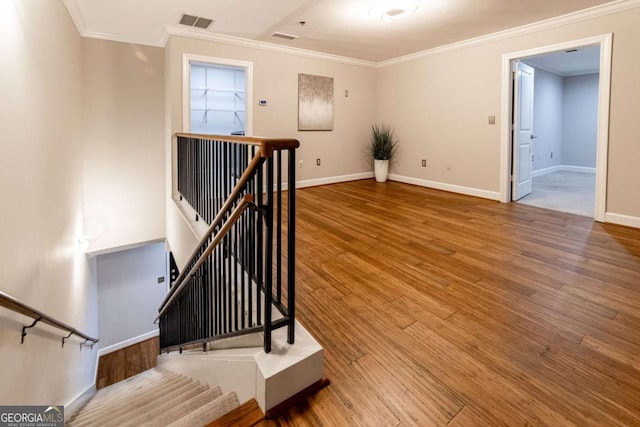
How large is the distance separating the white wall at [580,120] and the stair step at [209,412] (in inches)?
386

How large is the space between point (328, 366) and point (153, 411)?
45.9 inches

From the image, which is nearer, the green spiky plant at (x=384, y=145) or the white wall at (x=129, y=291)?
the white wall at (x=129, y=291)

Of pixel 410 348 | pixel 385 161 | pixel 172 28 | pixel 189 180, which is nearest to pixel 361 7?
pixel 172 28

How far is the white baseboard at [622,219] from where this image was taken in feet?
12.3

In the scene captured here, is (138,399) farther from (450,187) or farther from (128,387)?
(450,187)

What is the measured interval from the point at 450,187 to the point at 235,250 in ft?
16.2

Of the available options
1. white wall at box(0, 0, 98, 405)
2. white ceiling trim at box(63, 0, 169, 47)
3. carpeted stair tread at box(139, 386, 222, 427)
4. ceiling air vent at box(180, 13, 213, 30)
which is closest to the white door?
ceiling air vent at box(180, 13, 213, 30)

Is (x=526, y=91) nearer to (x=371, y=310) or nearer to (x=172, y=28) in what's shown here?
(x=371, y=310)

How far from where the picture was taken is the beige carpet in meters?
4.78

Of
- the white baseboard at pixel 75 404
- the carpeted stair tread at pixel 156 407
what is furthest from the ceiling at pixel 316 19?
the white baseboard at pixel 75 404

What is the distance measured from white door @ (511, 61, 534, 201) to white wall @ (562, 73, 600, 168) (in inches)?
163

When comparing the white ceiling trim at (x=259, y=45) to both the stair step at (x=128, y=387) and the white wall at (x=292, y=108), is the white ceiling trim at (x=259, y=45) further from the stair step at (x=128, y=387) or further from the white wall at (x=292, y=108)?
the stair step at (x=128, y=387)

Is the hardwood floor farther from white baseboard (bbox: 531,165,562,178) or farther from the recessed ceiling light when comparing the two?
white baseboard (bbox: 531,165,562,178)

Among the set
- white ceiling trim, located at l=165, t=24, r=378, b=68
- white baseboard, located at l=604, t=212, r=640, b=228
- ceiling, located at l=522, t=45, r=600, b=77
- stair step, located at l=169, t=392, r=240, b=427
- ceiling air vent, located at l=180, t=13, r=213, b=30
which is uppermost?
ceiling, located at l=522, t=45, r=600, b=77
